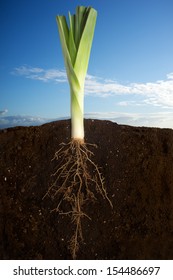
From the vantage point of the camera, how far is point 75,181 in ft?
5.69

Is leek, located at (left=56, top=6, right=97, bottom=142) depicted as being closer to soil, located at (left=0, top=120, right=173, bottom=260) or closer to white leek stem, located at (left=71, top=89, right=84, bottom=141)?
white leek stem, located at (left=71, top=89, right=84, bottom=141)

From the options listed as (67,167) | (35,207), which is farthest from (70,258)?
(67,167)

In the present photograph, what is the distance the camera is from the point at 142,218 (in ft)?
5.58

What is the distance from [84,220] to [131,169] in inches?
11.1

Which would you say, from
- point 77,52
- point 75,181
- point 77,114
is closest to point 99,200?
point 75,181

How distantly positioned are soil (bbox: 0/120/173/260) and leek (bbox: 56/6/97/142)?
12cm

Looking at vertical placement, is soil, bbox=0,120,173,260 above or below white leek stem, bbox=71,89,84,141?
below

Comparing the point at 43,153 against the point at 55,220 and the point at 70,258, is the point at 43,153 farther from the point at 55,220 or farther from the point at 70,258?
the point at 70,258

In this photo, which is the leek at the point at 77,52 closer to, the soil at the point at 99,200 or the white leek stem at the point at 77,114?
the white leek stem at the point at 77,114

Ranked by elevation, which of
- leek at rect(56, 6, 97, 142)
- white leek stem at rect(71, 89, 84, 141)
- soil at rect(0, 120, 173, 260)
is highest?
leek at rect(56, 6, 97, 142)

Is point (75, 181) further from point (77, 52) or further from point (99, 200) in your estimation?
point (77, 52)

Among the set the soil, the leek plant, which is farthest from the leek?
the soil

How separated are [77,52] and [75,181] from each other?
1.70 feet

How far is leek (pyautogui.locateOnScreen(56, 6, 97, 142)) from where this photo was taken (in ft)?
5.54
